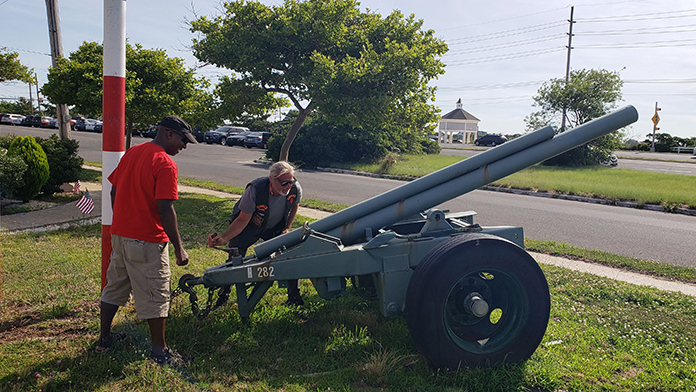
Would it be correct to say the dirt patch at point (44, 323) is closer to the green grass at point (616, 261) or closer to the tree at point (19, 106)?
the green grass at point (616, 261)

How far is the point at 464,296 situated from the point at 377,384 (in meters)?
0.91

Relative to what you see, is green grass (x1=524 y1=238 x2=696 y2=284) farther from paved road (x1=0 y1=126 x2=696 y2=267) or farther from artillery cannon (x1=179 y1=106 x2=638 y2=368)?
artillery cannon (x1=179 y1=106 x2=638 y2=368)

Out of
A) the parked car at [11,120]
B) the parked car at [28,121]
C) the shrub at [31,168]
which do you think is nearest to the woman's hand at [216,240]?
the shrub at [31,168]

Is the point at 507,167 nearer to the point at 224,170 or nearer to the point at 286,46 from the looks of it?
the point at 286,46

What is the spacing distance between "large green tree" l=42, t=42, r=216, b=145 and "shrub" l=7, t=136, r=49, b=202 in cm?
112

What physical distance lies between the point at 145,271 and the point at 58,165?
8.85m

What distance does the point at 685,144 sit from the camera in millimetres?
49969

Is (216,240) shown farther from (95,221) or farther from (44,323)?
(95,221)

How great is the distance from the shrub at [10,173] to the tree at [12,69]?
6.02 meters

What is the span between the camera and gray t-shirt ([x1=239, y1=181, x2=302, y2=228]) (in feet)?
14.3

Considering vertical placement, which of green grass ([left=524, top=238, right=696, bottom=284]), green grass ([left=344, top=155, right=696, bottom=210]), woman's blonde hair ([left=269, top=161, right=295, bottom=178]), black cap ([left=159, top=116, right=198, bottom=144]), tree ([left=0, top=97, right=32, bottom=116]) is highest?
tree ([left=0, top=97, right=32, bottom=116])

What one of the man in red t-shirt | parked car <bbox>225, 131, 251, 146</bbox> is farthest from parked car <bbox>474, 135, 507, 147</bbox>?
the man in red t-shirt

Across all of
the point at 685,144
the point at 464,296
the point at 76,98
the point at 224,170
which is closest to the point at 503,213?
the point at 464,296

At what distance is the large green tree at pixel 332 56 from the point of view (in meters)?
9.30
